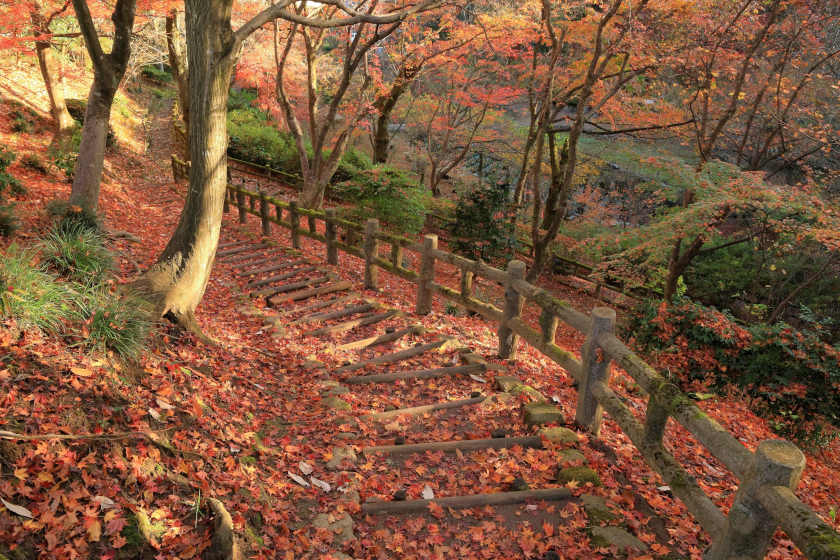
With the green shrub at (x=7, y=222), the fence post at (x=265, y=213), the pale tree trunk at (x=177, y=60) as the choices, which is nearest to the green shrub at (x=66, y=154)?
the pale tree trunk at (x=177, y=60)

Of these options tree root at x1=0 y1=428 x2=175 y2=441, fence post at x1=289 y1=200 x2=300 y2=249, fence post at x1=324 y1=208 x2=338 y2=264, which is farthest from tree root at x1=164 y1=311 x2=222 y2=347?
fence post at x1=289 y1=200 x2=300 y2=249

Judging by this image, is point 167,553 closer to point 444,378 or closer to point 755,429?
point 444,378

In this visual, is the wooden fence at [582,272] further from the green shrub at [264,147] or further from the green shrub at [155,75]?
the green shrub at [155,75]

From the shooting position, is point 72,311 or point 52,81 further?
point 52,81

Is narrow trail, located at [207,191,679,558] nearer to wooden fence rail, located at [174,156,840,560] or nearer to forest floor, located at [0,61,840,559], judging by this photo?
forest floor, located at [0,61,840,559]

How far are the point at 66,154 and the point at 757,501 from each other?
52.0 ft

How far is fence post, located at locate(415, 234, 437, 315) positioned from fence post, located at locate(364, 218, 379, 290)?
1369mm

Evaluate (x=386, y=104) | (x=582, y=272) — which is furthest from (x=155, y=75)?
(x=582, y=272)

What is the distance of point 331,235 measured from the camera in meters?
10.6

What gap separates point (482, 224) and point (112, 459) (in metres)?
12.6

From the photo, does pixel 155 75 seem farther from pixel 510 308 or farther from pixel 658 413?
pixel 658 413

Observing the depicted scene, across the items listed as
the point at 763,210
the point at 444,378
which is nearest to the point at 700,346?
the point at 763,210

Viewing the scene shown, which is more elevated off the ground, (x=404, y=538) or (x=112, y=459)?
(x=112, y=459)

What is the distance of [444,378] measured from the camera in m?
6.07
